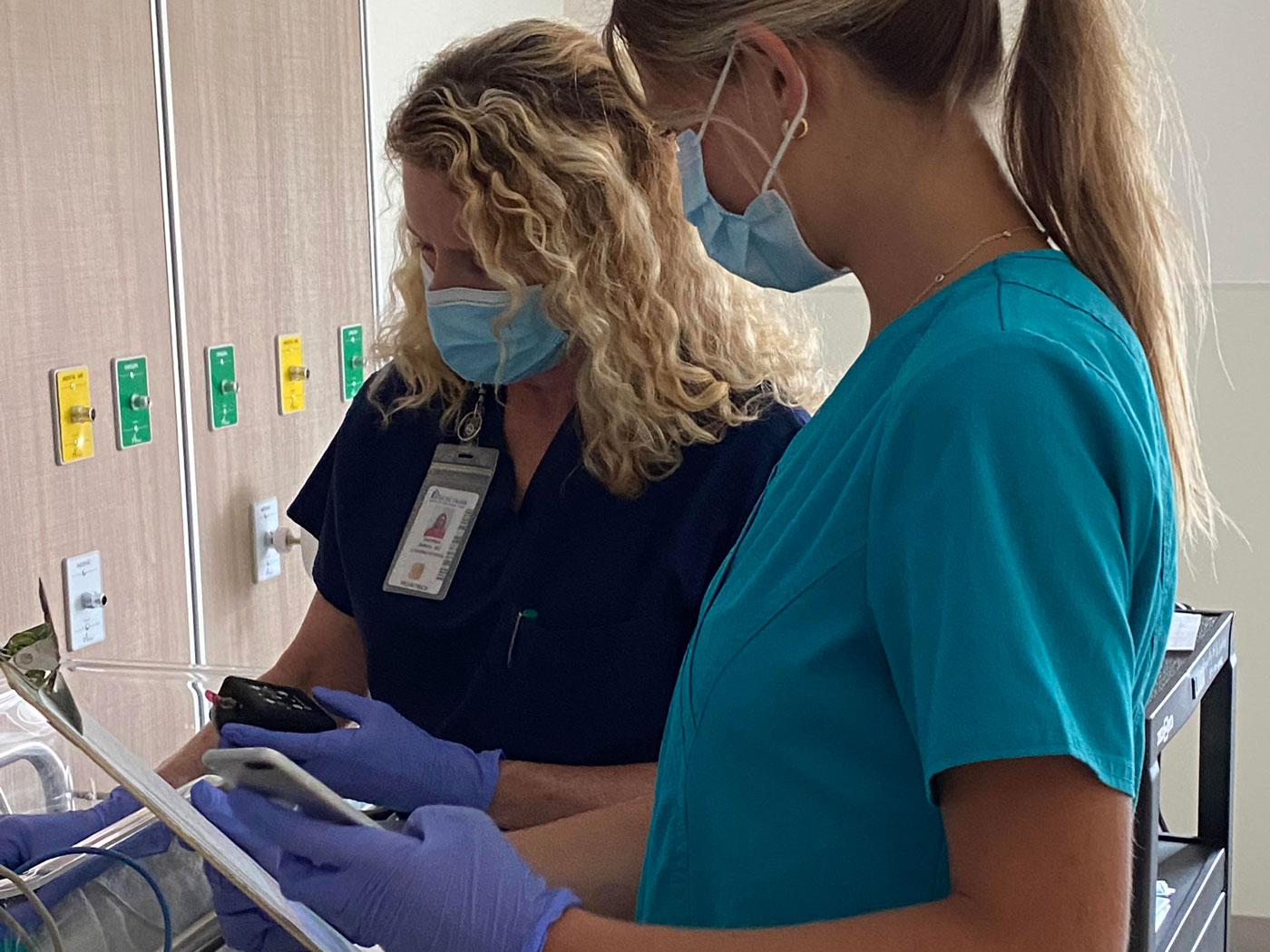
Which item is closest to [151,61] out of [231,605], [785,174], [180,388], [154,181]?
[154,181]

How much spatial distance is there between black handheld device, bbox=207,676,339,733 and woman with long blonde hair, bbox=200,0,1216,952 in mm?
196

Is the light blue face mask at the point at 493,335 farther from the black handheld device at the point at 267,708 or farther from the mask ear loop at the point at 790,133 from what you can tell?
the mask ear loop at the point at 790,133

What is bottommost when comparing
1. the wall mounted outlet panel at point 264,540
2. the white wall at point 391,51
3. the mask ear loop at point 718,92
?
the wall mounted outlet panel at point 264,540

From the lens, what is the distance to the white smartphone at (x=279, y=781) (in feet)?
2.76

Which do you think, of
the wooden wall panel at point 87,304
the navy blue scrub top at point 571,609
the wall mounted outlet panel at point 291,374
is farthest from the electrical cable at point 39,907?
the wall mounted outlet panel at point 291,374

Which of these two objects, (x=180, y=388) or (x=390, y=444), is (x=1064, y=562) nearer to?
(x=390, y=444)

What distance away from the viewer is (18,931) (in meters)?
0.92

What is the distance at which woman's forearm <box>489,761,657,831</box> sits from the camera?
1.29 meters

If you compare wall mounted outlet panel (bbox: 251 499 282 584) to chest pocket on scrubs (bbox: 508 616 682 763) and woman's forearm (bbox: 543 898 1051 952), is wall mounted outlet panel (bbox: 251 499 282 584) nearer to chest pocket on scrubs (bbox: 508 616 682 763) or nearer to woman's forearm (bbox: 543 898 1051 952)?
chest pocket on scrubs (bbox: 508 616 682 763)

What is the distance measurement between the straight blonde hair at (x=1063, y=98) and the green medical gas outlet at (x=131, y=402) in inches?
56.7

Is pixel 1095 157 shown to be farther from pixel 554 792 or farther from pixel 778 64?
pixel 554 792

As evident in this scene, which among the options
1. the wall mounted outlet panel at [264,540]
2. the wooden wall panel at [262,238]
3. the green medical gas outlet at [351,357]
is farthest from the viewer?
the green medical gas outlet at [351,357]

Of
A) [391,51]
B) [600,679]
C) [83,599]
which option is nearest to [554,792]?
[600,679]

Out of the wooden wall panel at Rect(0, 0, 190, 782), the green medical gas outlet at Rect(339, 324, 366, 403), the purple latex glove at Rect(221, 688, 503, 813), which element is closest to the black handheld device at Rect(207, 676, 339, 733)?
the purple latex glove at Rect(221, 688, 503, 813)
